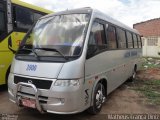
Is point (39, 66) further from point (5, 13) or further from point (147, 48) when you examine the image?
point (147, 48)

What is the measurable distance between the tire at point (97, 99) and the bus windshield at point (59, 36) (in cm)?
130

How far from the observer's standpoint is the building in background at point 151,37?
2964 cm

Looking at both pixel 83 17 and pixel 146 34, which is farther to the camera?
pixel 146 34

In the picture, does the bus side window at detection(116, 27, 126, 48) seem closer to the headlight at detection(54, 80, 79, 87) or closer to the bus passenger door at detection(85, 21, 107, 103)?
the bus passenger door at detection(85, 21, 107, 103)

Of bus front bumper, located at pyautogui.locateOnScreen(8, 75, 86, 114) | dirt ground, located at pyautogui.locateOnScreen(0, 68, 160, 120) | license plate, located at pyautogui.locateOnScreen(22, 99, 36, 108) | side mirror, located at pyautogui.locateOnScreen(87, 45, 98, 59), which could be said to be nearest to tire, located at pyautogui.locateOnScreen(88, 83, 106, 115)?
dirt ground, located at pyautogui.locateOnScreen(0, 68, 160, 120)

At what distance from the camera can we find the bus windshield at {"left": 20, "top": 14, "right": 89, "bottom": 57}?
5323 mm

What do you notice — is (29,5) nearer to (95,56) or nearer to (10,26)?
(10,26)

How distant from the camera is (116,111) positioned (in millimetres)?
6504

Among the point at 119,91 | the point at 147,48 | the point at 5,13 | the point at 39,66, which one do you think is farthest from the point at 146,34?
the point at 39,66

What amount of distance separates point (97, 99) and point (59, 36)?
72.6 inches

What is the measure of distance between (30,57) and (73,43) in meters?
1.06

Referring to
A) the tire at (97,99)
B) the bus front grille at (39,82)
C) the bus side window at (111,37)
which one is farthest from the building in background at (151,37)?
the bus front grille at (39,82)

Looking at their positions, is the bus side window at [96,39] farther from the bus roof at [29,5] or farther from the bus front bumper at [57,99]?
the bus roof at [29,5]

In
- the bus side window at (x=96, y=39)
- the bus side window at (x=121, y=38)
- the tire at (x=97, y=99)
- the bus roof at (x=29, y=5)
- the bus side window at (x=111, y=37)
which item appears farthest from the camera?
the bus roof at (x=29, y=5)
